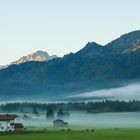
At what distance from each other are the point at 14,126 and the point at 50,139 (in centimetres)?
5852

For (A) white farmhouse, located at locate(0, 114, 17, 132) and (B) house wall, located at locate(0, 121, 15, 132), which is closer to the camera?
(A) white farmhouse, located at locate(0, 114, 17, 132)

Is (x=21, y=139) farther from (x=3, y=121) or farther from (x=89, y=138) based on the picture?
(x=3, y=121)

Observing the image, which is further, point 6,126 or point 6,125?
point 6,125

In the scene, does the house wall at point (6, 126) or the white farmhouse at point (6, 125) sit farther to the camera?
the house wall at point (6, 126)

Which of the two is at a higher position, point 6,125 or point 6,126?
point 6,125

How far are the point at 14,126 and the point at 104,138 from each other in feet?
201

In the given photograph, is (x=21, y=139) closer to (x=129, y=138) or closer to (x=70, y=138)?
(x=70, y=138)

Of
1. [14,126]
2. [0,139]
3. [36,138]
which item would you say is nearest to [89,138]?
[36,138]

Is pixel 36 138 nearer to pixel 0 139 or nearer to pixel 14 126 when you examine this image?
pixel 0 139

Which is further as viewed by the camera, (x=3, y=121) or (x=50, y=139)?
(x=3, y=121)

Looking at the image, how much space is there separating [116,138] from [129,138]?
342 cm

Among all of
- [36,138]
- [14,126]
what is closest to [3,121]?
[14,126]

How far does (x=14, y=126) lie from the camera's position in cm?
18412

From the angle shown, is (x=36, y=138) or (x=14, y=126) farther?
(x=14, y=126)
